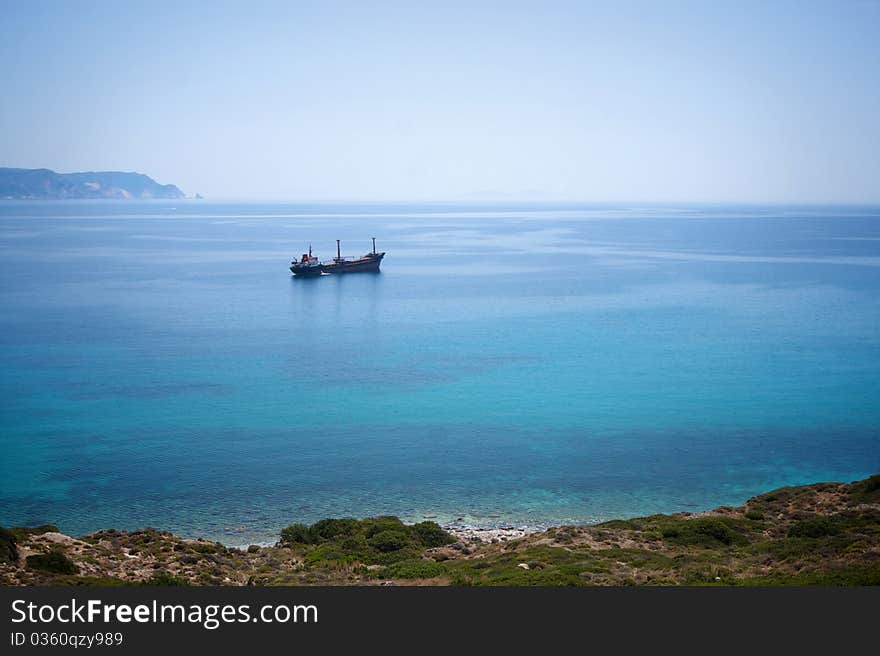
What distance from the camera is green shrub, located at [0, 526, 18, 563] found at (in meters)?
14.1

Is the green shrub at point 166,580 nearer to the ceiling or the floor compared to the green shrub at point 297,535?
nearer to the ceiling

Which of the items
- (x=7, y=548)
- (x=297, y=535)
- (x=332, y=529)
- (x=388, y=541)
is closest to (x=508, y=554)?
(x=388, y=541)

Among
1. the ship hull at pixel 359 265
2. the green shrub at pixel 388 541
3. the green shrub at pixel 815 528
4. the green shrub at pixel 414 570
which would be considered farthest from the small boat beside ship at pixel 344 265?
the green shrub at pixel 815 528

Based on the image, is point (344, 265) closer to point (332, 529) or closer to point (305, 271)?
point (305, 271)

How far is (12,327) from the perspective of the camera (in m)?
49.0

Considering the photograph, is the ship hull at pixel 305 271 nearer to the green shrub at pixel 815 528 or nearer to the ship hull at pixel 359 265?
the ship hull at pixel 359 265

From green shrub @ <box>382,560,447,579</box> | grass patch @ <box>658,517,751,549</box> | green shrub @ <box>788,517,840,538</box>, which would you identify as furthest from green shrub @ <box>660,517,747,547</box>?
green shrub @ <box>382,560,447,579</box>

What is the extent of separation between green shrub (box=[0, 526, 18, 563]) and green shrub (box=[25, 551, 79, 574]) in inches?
13.3

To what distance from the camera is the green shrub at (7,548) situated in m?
14.1

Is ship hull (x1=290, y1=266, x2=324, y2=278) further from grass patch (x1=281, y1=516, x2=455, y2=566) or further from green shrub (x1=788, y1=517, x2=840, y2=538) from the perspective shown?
green shrub (x1=788, y1=517, x2=840, y2=538)

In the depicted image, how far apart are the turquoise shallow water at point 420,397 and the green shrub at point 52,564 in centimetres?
629

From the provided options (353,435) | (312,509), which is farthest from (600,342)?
(312,509)

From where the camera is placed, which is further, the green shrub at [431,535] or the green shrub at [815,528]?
the green shrub at [431,535]

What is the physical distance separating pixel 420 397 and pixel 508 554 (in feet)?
59.4
